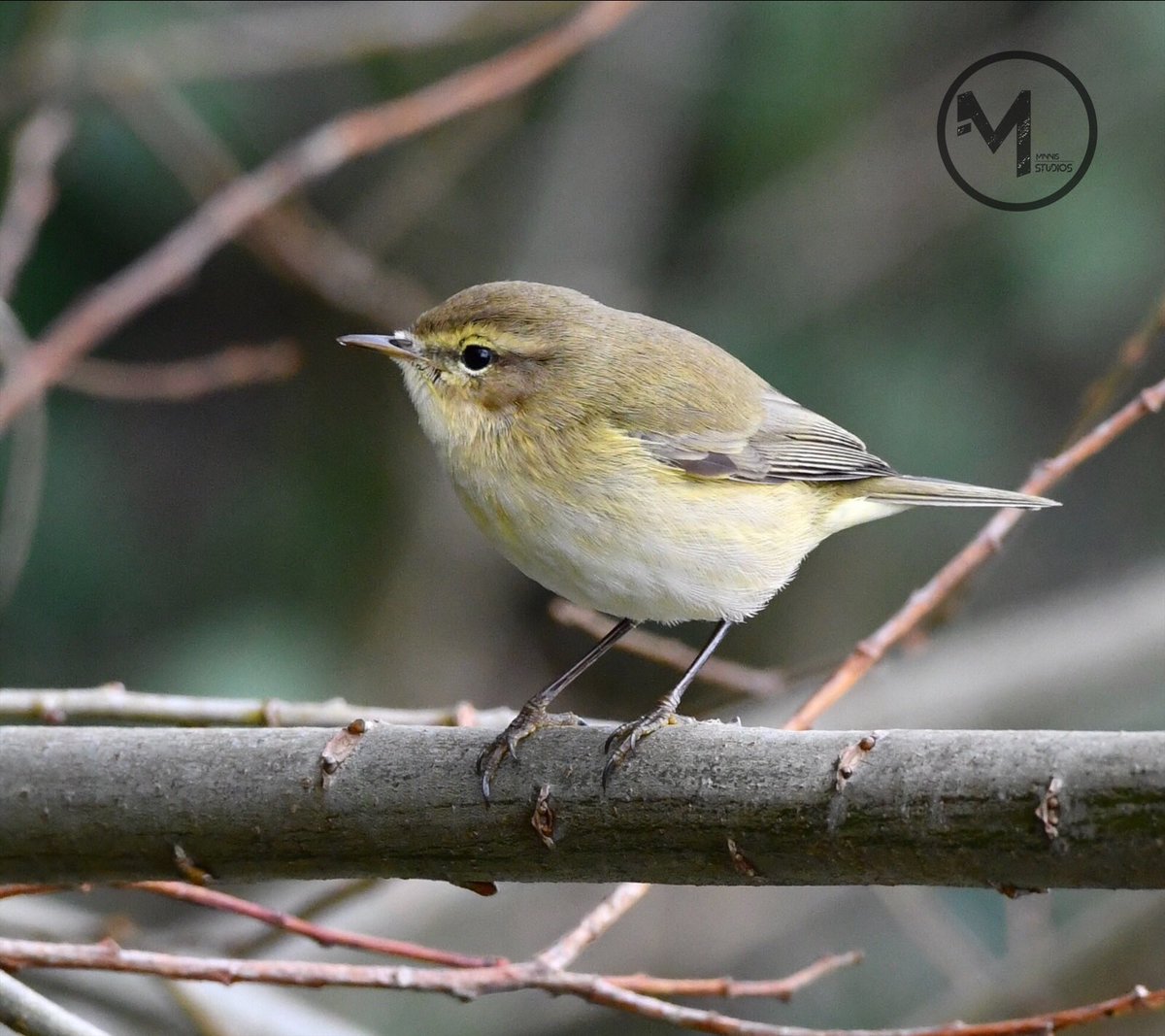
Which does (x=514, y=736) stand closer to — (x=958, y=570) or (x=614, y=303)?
(x=958, y=570)

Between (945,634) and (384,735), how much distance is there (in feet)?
11.0

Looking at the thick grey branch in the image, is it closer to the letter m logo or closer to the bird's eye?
the bird's eye

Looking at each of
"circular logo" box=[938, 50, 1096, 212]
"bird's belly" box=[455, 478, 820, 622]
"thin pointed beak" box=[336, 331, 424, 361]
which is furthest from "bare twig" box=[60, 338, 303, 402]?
"circular logo" box=[938, 50, 1096, 212]

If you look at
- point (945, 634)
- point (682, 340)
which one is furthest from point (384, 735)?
point (945, 634)

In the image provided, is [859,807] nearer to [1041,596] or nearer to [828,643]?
[828,643]

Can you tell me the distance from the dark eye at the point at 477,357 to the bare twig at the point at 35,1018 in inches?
59.5

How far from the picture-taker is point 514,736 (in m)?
1.97

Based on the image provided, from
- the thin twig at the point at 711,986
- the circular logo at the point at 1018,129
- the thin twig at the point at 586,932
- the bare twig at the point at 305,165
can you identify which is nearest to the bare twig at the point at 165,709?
the thin twig at the point at 586,932

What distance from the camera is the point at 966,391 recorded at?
551cm

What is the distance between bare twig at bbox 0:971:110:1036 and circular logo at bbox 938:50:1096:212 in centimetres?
406

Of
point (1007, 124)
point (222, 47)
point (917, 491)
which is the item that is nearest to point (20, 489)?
point (222, 47)

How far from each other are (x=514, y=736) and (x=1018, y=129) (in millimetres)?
4034

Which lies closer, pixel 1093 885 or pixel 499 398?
pixel 1093 885

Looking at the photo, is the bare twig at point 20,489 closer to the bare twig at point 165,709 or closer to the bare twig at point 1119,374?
the bare twig at point 165,709
